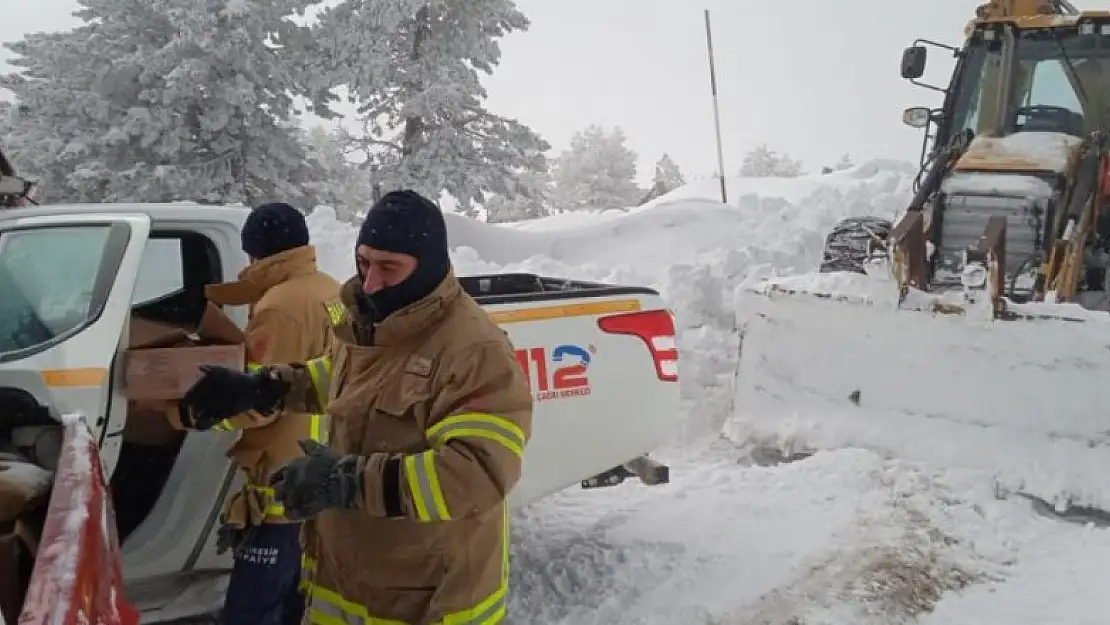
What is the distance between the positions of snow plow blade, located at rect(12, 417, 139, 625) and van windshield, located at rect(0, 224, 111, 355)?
991 millimetres

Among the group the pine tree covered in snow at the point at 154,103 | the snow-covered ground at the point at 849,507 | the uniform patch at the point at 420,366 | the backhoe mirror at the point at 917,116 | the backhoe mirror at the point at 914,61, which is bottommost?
the snow-covered ground at the point at 849,507

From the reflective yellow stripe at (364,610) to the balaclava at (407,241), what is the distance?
0.62 m

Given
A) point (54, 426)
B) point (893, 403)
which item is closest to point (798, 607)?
point (893, 403)

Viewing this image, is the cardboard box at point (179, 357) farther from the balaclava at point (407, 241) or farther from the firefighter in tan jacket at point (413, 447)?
the balaclava at point (407, 241)

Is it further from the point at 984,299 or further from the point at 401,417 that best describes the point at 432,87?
the point at 401,417

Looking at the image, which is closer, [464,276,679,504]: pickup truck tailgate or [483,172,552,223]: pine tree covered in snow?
[464,276,679,504]: pickup truck tailgate

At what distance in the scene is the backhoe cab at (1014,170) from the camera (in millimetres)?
6344

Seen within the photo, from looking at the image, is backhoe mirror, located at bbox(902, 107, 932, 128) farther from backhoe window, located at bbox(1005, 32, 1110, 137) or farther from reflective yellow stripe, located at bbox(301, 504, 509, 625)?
reflective yellow stripe, located at bbox(301, 504, 509, 625)

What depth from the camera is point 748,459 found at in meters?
6.45

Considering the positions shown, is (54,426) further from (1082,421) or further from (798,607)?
(1082,421)

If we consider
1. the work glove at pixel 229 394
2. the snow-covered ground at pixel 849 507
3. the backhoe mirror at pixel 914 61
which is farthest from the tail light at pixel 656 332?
the backhoe mirror at pixel 914 61

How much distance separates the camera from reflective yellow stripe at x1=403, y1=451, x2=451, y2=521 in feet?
6.88

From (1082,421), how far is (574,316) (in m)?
3.33

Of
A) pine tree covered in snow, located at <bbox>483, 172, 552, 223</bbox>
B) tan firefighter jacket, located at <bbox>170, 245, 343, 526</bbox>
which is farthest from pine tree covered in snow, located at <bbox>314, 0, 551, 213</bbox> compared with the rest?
tan firefighter jacket, located at <bbox>170, 245, 343, 526</bbox>
